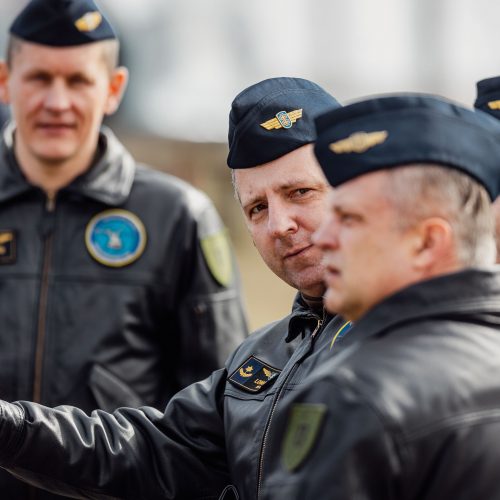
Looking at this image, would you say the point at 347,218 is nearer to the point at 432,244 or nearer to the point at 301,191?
the point at 432,244

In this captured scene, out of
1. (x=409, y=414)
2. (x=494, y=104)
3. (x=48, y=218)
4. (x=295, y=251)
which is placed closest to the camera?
(x=409, y=414)

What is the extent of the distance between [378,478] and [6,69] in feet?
9.61

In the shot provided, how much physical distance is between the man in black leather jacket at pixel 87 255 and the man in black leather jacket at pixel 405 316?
2.08 meters

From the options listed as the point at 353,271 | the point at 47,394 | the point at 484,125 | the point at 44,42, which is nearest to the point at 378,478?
the point at 353,271

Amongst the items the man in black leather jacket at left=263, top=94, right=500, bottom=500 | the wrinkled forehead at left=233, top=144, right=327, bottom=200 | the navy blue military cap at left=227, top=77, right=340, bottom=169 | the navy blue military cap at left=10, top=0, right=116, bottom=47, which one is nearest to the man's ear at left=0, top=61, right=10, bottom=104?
the navy blue military cap at left=10, top=0, right=116, bottom=47

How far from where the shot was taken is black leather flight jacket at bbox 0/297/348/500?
290cm

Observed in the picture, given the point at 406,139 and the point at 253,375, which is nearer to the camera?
the point at 406,139

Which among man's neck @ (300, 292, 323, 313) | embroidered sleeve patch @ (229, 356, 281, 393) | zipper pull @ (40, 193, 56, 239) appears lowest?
embroidered sleeve patch @ (229, 356, 281, 393)

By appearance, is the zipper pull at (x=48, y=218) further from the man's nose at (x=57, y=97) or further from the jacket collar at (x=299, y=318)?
the jacket collar at (x=299, y=318)

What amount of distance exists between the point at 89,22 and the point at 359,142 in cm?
242

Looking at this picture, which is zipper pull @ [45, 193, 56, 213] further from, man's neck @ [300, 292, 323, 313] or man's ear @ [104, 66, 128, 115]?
man's neck @ [300, 292, 323, 313]

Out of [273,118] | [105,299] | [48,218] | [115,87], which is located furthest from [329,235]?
[115,87]

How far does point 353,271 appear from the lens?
2.16 m

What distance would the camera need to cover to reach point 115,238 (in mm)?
4324
